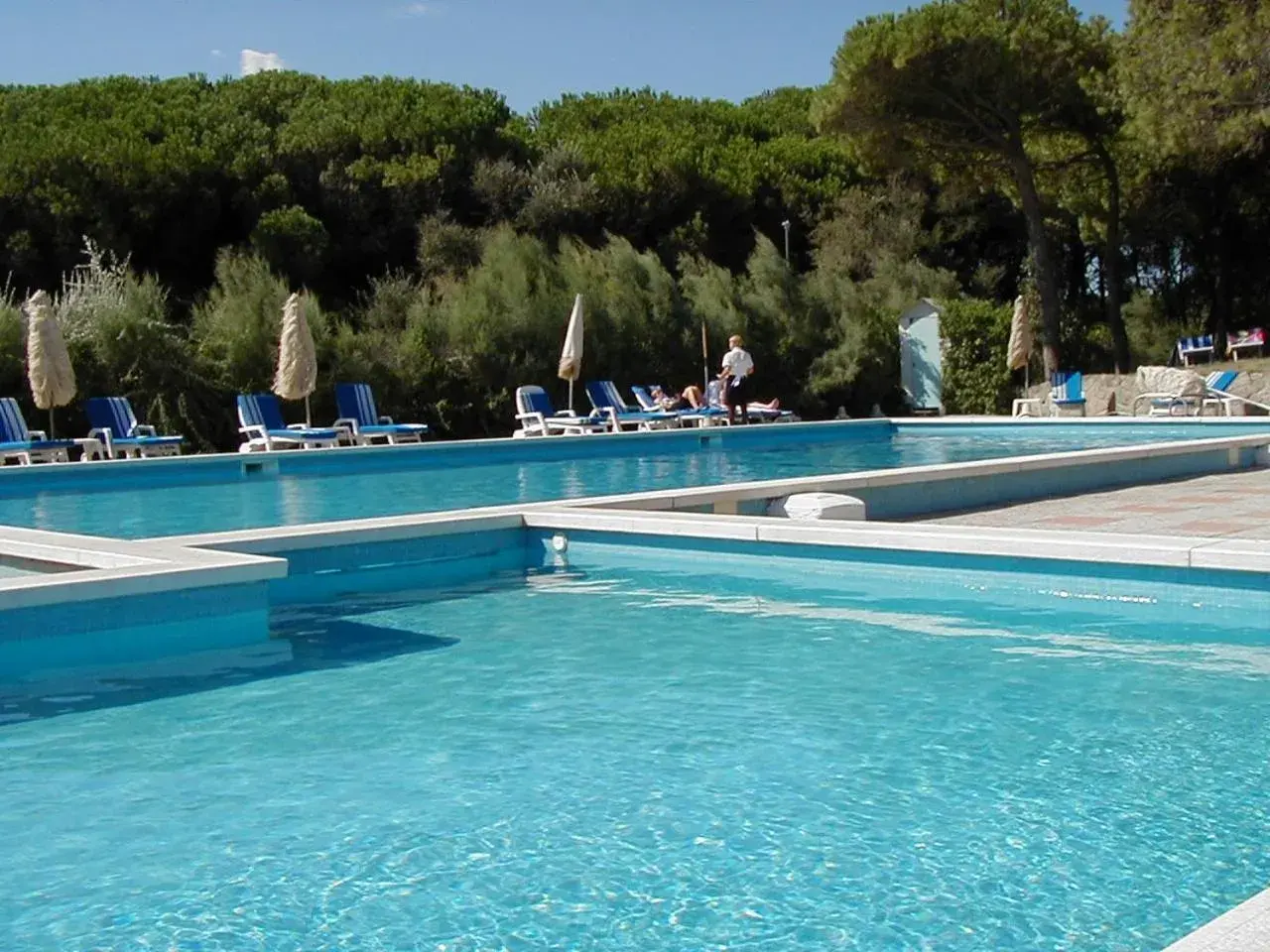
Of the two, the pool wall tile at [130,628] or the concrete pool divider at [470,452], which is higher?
the concrete pool divider at [470,452]

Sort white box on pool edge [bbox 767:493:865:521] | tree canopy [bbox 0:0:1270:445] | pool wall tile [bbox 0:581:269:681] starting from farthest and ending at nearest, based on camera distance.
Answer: tree canopy [bbox 0:0:1270:445]
white box on pool edge [bbox 767:493:865:521]
pool wall tile [bbox 0:581:269:681]

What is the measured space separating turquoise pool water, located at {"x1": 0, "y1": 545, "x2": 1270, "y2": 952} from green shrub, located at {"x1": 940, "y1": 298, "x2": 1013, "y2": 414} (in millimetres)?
17266

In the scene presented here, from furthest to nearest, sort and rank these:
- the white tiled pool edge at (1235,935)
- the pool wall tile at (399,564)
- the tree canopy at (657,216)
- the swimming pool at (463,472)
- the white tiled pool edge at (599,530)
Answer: the tree canopy at (657,216) → the swimming pool at (463,472) → the pool wall tile at (399,564) → the white tiled pool edge at (599,530) → the white tiled pool edge at (1235,935)

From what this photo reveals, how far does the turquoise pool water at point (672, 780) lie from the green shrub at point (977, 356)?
17266 mm

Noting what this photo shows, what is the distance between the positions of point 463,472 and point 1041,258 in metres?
12.9

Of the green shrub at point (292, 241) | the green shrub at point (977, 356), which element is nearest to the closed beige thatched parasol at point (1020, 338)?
the green shrub at point (977, 356)

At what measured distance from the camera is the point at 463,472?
14.2 meters

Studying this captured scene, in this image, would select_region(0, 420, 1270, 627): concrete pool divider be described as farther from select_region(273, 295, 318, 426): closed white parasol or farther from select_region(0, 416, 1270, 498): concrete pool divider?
select_region(273, 295, 318, 426): closed white parasol

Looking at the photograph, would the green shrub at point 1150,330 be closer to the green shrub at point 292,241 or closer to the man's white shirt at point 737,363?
the man's white shirt at point 737,363

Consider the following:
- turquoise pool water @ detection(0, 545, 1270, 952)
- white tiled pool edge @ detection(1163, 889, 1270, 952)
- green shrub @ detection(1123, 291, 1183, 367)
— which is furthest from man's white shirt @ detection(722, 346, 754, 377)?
white tiled pool edge @ detection(1163, 889, 1270, 952)

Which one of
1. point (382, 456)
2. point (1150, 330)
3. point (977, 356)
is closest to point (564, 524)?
point (382, 456)

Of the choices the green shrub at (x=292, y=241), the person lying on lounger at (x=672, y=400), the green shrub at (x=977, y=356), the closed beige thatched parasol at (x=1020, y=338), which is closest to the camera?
the person lying on lounger at (x=672, y=400)

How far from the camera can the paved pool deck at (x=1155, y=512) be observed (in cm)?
749

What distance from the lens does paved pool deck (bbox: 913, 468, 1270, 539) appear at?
749 centimetres
